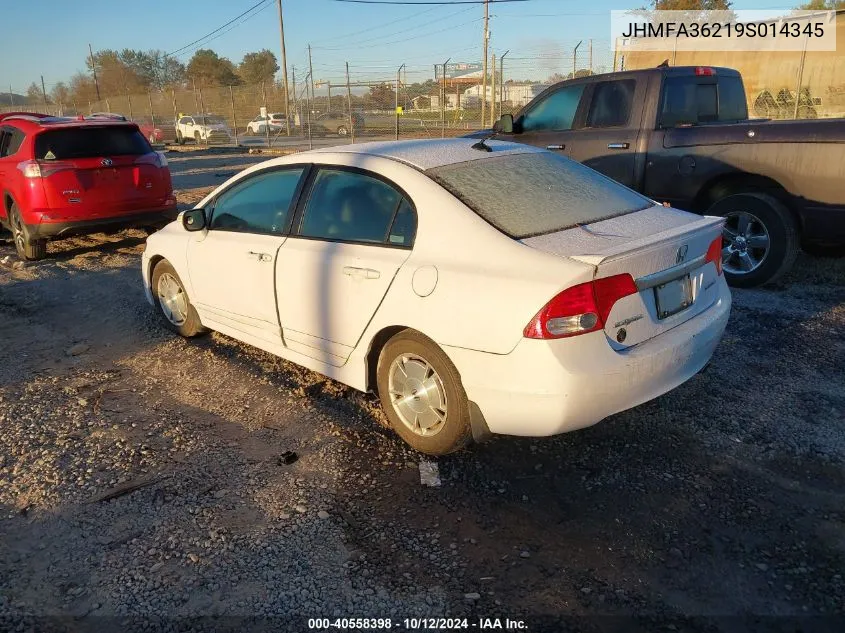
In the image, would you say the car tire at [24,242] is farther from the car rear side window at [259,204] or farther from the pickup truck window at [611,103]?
the pickup truck window at [611,103]

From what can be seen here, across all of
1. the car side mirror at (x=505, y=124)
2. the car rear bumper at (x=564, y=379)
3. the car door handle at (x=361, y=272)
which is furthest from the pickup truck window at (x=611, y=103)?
the car door handle at (x=361, y=272)

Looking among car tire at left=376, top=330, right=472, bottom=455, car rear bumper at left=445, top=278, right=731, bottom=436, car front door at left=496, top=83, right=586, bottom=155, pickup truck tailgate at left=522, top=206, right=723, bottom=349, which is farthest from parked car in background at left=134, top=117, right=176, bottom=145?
car rear bumper at left=445, top=278, right=731, bottom=436

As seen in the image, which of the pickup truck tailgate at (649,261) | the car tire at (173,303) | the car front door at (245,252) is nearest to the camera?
Answer: the pickup truck tailgate at (649,261)

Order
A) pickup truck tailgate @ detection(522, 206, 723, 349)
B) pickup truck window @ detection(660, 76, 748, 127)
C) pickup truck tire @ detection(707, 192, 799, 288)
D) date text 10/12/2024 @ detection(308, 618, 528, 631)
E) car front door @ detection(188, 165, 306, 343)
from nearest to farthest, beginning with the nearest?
date text 10/12/2024 @ detection(308, 618, 528, 631) → pickup truck tailgate @ detection(522, 206, 723, 349) → car front door @ detection(188, 165, 306, 343) → pickup truck tire @ detection(707, 192, 799, 288) → pickup truck window @ detection(660, 76, 748, 127)

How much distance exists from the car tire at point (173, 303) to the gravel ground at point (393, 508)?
49 centimetres

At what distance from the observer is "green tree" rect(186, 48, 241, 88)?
70.8 meters

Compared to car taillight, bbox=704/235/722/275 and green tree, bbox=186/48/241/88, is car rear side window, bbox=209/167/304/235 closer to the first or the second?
car taillight, bbox=704/235/722/275

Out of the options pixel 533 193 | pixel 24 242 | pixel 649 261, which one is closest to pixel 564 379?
pixel 649 261

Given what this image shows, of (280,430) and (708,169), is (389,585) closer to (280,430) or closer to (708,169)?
(280,430)

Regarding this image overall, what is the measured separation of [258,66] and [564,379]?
80683mm

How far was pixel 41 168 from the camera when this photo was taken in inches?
292

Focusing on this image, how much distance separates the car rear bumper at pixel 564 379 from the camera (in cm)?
275

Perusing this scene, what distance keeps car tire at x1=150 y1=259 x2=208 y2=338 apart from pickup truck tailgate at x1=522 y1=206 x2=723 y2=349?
308cm

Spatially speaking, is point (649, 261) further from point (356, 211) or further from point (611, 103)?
point (611, 103)
